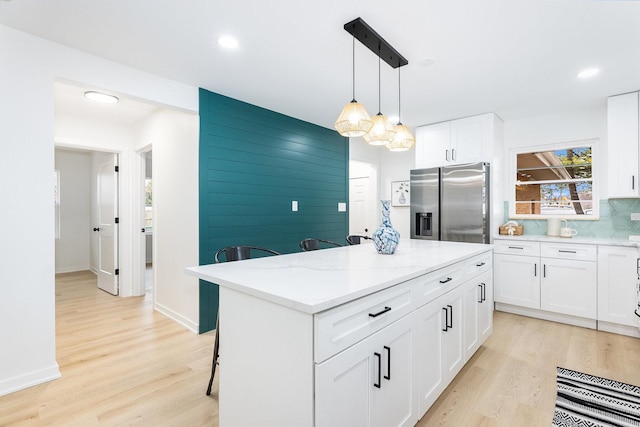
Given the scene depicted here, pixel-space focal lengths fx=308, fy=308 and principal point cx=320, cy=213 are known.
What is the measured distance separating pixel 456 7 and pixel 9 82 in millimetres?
2947

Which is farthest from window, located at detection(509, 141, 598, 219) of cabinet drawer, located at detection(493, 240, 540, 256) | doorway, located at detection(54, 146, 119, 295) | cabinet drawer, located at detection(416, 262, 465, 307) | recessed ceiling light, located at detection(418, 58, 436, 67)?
doorway, located at detection(54, 146, 119, 295)

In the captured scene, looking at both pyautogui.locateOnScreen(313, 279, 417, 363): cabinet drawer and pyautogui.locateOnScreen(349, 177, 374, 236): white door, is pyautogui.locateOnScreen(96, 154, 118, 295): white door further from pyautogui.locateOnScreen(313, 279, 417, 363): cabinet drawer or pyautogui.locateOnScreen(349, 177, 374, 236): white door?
pyautogui.locateOnScreen(313, 279, 417, 363): cabinet drawer

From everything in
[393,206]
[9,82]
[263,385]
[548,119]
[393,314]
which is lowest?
[263,385]

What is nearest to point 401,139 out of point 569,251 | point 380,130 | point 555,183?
point 380,130

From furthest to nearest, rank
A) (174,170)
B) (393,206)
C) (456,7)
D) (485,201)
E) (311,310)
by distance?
(393,206), (485,201), (174,170), (456,7), (311,310)

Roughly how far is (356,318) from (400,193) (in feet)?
14.9

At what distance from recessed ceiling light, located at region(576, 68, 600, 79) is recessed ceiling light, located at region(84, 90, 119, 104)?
450cm

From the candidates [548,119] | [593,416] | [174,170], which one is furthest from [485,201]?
[174,170]

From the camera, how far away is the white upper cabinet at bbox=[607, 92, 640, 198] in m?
3.14

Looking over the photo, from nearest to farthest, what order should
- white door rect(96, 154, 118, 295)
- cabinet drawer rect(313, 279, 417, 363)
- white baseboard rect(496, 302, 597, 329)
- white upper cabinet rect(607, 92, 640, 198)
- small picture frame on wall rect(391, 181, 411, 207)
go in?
cabinet drawer rect(313, 279, 417, 363), white upper cabinet rect(607, 92, 640, 198), white baseboard rect(496, 302, 597, 329), white door rect(96, 154, 118, 295), small picture frame on wall rect(391, 181, 411, 207)

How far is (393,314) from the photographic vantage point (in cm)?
146

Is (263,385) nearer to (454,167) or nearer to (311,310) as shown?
(311,310)

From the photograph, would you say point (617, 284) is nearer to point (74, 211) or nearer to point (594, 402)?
point (594, 402)

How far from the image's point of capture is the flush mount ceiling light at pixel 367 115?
6.47ft
